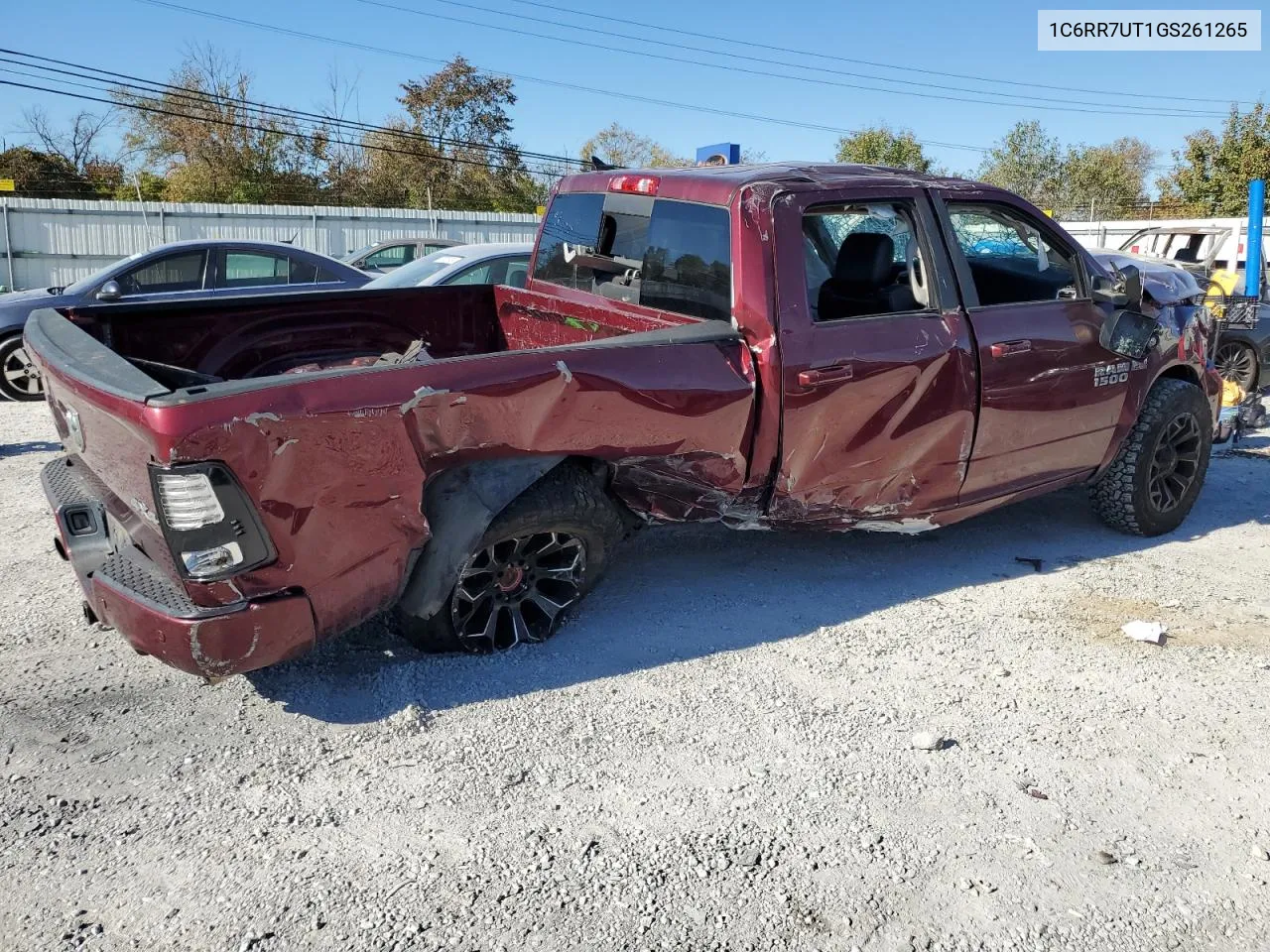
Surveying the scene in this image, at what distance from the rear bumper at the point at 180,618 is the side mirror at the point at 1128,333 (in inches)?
156

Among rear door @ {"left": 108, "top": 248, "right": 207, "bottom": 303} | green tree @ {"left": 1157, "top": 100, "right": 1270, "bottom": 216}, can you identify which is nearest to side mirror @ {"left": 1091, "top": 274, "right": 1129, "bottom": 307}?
rear door @ {"left": 108, "top": 248, "right": 207, "bottom": 303}

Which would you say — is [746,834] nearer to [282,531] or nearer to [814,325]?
[282,531]

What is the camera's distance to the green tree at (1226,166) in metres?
33.6

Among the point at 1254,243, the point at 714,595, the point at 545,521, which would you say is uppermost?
the point at 1254,243

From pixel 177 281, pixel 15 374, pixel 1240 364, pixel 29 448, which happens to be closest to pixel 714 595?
pixel 29 448

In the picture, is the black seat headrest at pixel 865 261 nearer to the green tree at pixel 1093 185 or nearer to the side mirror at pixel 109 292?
the side mirror at pixel 109 292

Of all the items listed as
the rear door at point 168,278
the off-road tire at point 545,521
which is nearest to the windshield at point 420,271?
the rear door at point 168,278

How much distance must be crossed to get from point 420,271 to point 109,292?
103 inches

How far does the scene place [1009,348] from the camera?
182 inches

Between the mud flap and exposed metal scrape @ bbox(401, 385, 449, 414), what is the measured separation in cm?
36

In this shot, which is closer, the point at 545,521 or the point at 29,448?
the point at 545,521

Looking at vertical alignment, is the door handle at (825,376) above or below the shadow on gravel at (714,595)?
above

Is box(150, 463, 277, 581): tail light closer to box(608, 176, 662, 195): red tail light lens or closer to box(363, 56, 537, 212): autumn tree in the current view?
box(608, 176, 662, 195): red tail light lens

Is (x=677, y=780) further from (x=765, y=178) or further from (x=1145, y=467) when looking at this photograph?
(x=1145, y=467)
